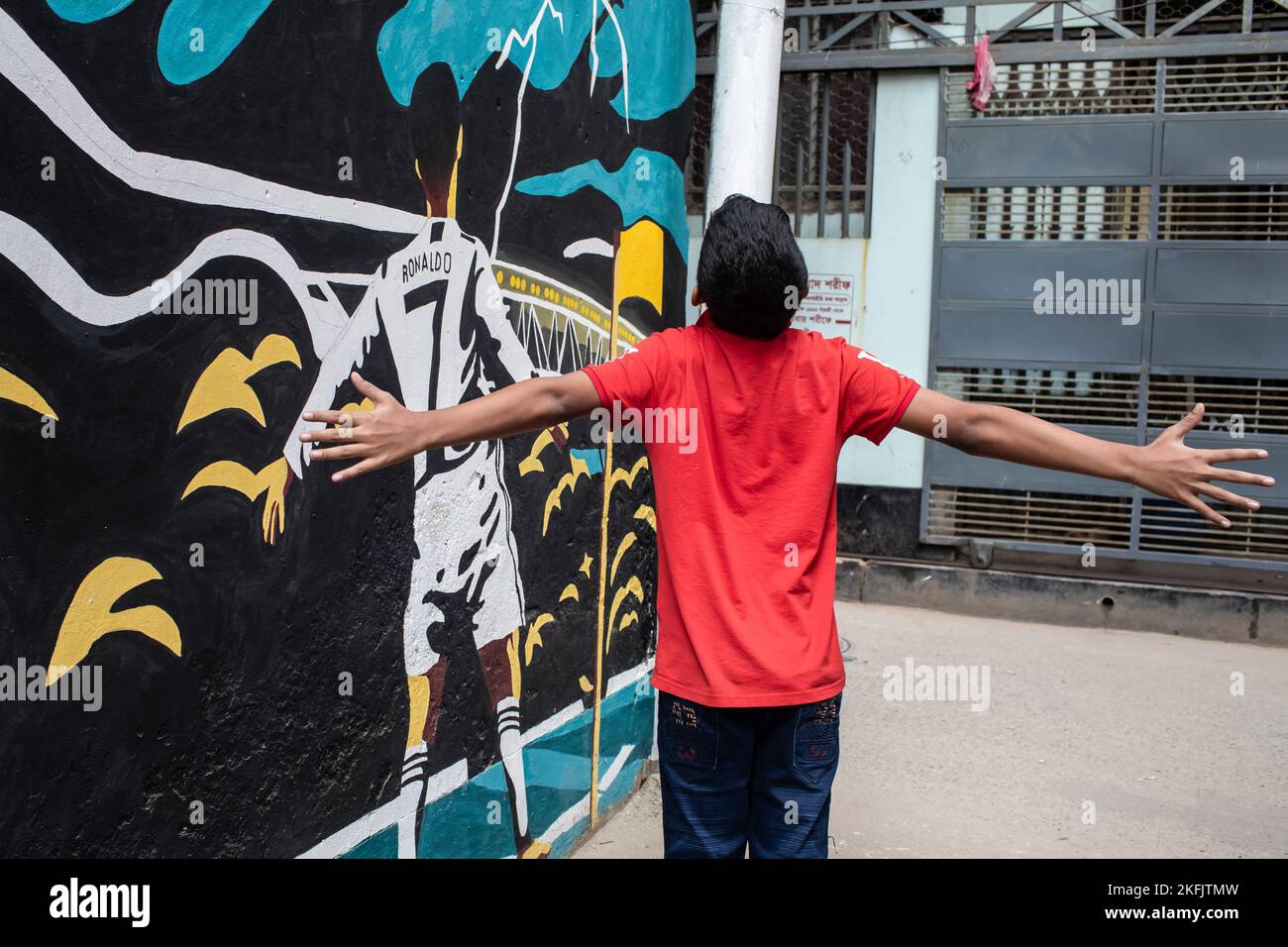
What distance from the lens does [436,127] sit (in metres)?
3.05

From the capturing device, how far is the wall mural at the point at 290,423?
74.9 inches

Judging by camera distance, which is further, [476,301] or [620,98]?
[620,98]

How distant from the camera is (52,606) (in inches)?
74.5

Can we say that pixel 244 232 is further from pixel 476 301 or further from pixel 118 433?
pixel 476 301

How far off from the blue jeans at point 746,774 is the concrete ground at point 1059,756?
1.80 meters

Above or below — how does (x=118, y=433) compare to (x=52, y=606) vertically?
above

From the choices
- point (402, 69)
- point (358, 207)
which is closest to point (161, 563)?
point (358, 207)

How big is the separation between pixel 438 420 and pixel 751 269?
2.09ft

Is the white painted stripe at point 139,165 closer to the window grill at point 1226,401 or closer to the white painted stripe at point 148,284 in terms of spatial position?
the white painted stripe at point 148,284

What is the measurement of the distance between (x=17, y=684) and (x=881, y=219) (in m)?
8.21

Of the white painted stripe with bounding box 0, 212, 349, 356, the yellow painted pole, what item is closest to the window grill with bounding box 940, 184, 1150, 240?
the yellow painted pole

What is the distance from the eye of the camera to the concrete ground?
14.6 ft

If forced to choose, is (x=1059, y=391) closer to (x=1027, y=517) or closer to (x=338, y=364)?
(x=1027, y=517)

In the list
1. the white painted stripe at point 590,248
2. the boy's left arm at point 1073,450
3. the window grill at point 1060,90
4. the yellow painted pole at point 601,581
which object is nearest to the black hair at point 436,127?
the white painted stripe at point 590,248
